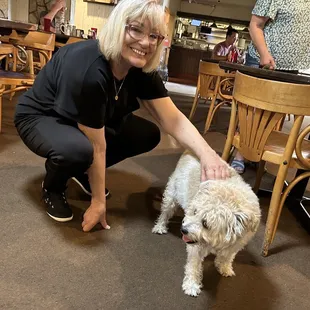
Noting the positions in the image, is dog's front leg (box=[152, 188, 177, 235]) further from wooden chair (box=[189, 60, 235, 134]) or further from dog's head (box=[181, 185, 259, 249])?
wooden chair (box=[189, 60, 235, 134])

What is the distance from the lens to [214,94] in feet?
12.6

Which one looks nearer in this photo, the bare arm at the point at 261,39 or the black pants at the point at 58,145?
the black pants at the point at 58,145

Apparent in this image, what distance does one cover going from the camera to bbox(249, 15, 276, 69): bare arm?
2350 mm

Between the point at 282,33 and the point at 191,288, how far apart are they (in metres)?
1.82

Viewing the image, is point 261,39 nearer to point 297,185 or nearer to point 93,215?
point 297,185

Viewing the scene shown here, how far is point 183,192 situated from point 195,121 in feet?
9.90

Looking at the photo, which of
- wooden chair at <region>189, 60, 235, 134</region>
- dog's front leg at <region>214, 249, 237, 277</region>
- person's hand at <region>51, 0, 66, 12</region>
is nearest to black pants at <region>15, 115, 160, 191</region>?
dog's front leg at <region>214, 249, 237, 277</region>

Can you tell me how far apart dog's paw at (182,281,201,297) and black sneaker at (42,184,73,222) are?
0.68 m

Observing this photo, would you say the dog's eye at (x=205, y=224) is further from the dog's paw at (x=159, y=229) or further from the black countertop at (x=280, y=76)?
the black countertop at (x=280, y=76)

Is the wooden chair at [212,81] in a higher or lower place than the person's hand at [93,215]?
higher

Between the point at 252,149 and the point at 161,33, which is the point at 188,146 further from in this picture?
the point at 161,33

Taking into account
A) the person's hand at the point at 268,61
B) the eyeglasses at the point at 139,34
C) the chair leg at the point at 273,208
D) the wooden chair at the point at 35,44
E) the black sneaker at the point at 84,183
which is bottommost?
the black sneaker at the point at 84,183

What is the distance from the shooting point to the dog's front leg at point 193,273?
1377mm

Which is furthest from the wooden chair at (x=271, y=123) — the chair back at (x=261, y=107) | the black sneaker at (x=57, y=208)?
the black sneaker at (x=57, y=208)
